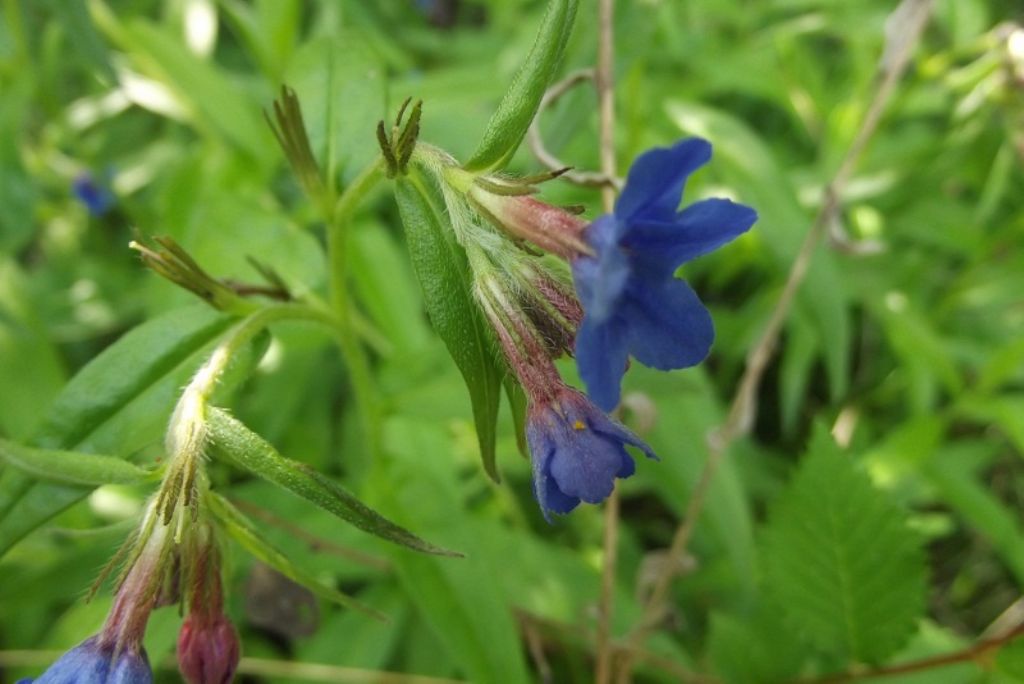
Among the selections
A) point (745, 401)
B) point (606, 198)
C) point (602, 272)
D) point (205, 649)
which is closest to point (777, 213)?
point (745, 401)

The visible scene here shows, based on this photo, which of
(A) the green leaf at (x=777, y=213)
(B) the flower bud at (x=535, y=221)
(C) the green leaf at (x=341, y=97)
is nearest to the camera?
(B) the flower bud at (x=535, y=221)

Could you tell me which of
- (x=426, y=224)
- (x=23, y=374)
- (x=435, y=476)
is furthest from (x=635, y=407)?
(x=23, y=374)

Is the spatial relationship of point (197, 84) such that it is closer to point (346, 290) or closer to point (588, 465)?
point (346, 290)

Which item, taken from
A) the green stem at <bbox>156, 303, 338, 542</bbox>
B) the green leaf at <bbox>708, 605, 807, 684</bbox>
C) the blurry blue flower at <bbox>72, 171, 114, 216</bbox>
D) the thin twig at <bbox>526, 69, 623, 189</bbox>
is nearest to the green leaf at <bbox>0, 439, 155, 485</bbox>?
the green stem at <bbox>156, 303, 338, 542</bbox>

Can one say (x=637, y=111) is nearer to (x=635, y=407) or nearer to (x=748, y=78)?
(x=748, y=78)

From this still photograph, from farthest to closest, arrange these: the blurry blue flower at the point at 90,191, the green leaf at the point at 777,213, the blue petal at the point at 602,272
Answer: the blurry blue flower at the point at 90,191
the green leaf at the point at 777,213
the blue petal at the point at 602,272

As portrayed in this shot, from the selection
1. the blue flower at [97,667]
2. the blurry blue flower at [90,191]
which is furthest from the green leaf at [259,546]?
the blurry blue flower at [90,191]

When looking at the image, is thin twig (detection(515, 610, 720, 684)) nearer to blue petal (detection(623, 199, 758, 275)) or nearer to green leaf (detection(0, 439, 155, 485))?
green leaf (detection(0, 439, 155, 485))

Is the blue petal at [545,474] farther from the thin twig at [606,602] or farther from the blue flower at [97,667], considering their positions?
the thin twig at [606,602]
